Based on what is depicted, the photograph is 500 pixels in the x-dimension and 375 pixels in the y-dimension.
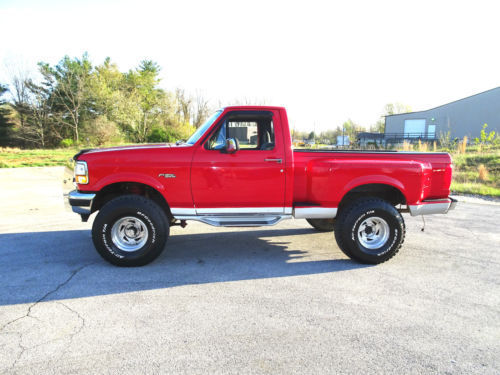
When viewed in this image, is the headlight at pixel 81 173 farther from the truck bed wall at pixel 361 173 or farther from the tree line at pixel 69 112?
the tree line at pixel 69 112

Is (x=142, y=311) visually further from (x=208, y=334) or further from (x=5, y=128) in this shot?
(x=5, y=128)

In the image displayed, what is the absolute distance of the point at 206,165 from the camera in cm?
435

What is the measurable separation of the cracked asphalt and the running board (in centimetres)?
58

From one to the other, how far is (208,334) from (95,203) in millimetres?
2726

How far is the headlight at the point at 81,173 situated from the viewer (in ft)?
13.9

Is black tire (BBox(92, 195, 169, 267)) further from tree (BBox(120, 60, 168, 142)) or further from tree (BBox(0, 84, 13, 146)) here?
tree (BBox(0, 84, 13, 146))

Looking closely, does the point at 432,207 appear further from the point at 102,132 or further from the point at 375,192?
the point at 102,132

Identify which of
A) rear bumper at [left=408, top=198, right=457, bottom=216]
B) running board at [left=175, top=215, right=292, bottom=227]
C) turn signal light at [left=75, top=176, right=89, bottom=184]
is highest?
turn signal light at [left=75, top=176, right=89, bottom=184]

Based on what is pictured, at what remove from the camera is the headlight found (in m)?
4.25

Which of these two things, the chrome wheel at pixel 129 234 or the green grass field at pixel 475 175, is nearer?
the chrome wheel at pixel 129 234

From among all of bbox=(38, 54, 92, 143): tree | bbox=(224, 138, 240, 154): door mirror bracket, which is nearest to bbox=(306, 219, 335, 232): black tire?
bbox=(224, 138, 240, 154): door mirror bracket

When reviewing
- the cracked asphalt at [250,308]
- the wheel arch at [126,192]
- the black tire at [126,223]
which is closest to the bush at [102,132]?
the cracked asphalt at [250,308]

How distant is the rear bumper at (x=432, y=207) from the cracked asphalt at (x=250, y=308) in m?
0.71

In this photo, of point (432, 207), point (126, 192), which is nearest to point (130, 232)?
point (126, 192)
